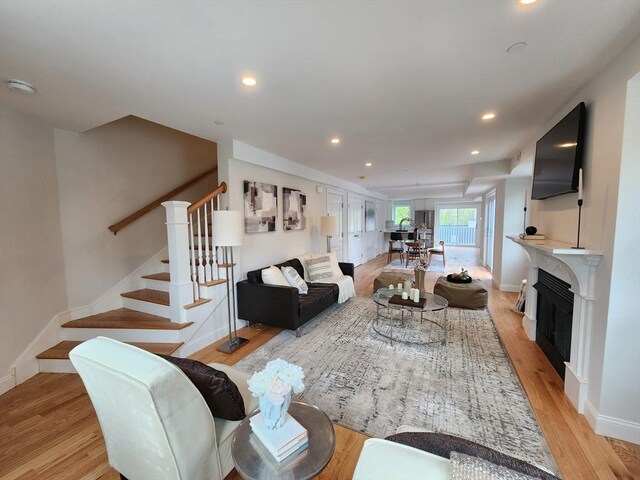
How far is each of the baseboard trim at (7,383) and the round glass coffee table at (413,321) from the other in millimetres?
3443

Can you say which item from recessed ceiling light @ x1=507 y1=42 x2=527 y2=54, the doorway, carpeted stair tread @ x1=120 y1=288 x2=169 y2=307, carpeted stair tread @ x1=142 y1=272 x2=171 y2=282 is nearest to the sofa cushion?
carpeted stair tread @ x1=120 y1=288 x2=169 y2=307

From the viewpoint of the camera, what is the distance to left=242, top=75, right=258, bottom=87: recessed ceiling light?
191 cm

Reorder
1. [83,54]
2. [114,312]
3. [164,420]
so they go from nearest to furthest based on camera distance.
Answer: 1. [164,420]
2. [83,54]
3. [114,312]

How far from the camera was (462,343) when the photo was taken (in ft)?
9.78

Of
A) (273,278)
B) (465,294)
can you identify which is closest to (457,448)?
(273,278)

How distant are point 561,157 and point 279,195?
11.0ft

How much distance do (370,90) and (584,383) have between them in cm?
267

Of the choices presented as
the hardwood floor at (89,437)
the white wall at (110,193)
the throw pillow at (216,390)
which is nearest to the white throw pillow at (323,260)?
the white wall at (110,193)

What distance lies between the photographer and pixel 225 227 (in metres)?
2.82

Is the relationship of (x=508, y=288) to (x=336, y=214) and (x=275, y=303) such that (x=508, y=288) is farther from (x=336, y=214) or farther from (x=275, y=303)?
(x=275, y=303)

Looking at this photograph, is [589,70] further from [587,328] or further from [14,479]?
[14,479]

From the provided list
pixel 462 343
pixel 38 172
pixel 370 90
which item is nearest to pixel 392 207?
pixel 462 343

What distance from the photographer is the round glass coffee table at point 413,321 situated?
3045 millimetres

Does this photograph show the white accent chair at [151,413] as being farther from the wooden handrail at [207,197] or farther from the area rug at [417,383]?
the wooden handrail at [207,197]
